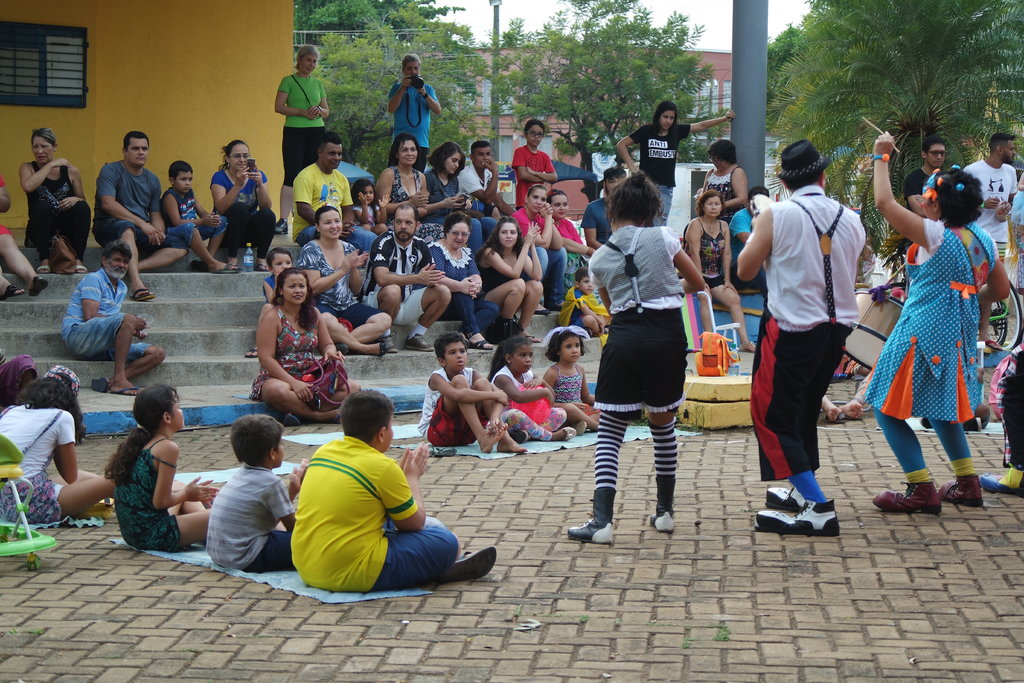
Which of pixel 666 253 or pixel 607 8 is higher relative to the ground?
pixel 607 8

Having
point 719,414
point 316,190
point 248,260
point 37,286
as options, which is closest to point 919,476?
point 719,414

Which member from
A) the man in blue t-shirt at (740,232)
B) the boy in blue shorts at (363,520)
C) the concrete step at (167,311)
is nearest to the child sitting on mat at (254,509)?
the boy in blue shorts at (363,520)

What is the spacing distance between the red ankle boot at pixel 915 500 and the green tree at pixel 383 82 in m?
32.1

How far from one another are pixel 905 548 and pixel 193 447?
508 centimetres

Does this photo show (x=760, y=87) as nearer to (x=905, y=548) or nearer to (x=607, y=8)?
(x=905, y=548)

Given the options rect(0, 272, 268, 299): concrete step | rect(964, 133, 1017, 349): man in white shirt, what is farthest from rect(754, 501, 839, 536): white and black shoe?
rect(0, 272, 268, 299): concrete step

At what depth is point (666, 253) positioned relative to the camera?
589 centimetres

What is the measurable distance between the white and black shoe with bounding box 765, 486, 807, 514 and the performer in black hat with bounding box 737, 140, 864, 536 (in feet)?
1.38

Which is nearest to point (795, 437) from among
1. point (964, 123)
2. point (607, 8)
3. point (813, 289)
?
point (813, 289)

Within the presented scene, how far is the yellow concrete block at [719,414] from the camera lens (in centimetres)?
941

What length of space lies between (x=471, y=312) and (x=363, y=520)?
6.43 metres

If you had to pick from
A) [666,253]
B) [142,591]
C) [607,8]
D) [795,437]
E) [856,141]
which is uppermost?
[607,8]

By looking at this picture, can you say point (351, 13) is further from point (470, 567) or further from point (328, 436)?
point (470, 567)

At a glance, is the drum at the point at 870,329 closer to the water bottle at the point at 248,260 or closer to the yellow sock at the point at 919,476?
the yellow sock at the point at 919,476
